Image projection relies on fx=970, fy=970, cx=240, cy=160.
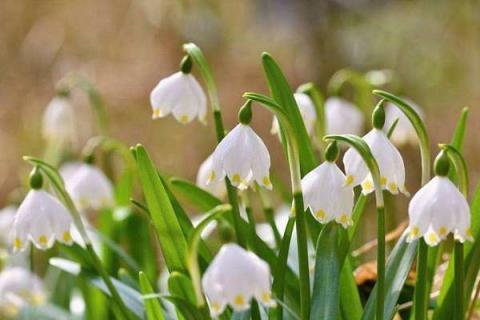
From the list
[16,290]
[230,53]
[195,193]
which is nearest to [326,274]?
[195,193]

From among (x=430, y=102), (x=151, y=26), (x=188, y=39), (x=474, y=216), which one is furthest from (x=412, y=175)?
(x=474, y=216)

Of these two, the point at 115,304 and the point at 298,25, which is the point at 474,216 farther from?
the point at 298,25

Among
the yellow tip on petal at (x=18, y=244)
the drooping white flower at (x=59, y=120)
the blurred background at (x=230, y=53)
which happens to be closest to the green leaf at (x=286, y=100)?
the yellow tip on petal at (x=18, y=244)

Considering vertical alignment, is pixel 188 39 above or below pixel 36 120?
above

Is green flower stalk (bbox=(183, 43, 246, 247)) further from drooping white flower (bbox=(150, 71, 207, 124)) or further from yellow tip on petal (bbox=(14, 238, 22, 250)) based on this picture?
yellow tip on petal (bbox=(14, 238, 22, 250))

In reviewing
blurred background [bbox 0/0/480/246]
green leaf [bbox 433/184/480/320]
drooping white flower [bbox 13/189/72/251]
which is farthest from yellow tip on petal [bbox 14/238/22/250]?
blurred background [bbox 0/0/480/246]

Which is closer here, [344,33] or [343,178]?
[343,178]

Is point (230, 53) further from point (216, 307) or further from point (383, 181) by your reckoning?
point (216, 307)

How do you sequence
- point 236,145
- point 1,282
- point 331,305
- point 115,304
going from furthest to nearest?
point 1,282, point 115,304, point 331,305, point 236,145
